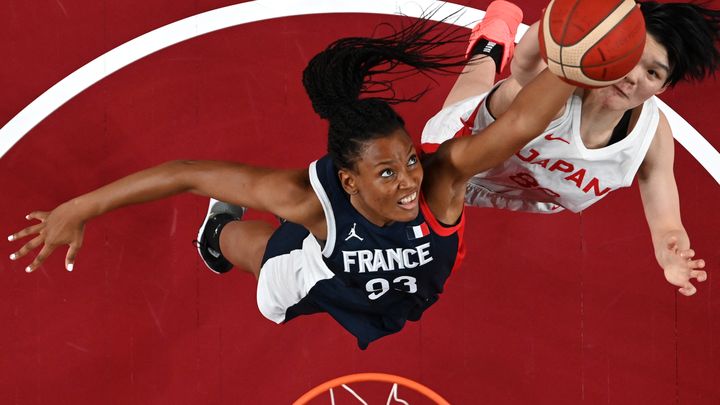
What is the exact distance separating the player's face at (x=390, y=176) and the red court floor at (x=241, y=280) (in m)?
1.96

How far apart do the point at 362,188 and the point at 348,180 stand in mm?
62

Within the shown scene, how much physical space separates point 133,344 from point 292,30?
1897 mm

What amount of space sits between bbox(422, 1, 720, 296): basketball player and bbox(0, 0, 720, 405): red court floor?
124cm

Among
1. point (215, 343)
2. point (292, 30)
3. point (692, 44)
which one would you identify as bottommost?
point (215, 343)

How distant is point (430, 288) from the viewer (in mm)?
3680

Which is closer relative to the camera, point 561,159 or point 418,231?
point 418,231

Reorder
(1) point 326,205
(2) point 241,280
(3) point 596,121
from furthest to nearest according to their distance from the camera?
(2) point 241,280 < (3) point 596,121 < (1) point 326,205

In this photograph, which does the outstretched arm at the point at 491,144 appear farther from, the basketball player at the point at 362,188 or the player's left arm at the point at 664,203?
the player's left arm at the point at 664,203

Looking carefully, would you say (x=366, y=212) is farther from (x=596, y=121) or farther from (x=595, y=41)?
(x=595, y=41)

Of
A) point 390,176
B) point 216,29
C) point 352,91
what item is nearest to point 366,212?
point 390,176

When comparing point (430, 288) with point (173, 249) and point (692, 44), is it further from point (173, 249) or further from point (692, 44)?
point (173, 249)

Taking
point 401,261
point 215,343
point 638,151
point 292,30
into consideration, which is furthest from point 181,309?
point 638,151

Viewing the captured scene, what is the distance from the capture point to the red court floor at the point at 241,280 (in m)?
5.03

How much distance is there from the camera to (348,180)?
129 inches
